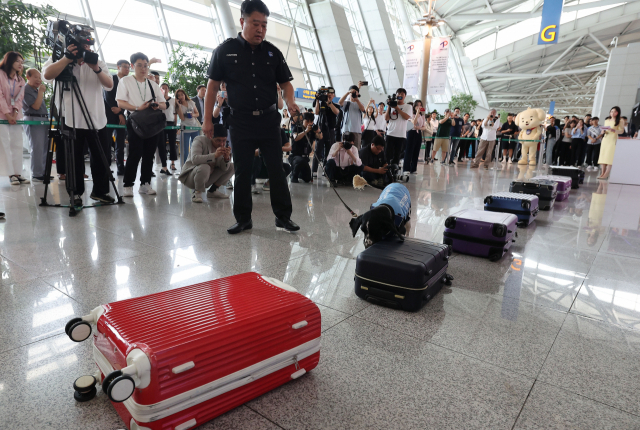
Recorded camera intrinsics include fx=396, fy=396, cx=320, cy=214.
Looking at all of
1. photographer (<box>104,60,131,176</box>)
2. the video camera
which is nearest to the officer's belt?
the video camera

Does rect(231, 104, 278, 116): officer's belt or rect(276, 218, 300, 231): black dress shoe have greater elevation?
rect(231, 104, 278, 116): officer's belt

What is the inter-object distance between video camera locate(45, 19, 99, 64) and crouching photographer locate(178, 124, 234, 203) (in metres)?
1.50

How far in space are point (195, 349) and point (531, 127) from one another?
1465cm

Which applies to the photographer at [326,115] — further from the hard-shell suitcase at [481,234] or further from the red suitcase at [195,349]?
the red suitcase at [195,349]

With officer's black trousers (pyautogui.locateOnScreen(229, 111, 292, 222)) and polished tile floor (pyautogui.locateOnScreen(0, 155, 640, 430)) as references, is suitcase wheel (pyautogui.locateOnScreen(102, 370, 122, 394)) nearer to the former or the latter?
polished tile floor (pyautogui.locateOnScreen(0, 155, 640, 430))

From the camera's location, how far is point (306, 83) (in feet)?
62.7

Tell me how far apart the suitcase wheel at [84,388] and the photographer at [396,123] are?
22.4 feet

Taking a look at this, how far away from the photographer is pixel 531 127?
13.3 metres

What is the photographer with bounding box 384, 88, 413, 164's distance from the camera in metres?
7.49

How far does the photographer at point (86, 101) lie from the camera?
3777mm

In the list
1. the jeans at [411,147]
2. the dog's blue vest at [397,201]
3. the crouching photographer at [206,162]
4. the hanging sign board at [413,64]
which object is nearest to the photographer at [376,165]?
the jeans at [411,147]

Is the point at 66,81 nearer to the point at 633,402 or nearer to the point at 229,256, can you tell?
the point at 229,256

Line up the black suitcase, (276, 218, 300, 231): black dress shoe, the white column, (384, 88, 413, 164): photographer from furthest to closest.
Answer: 1. the white column
2. (384, 88, 413, 164): photographer
3. (276, 218, 300, 231): black dress shoe
4. the black suitcase

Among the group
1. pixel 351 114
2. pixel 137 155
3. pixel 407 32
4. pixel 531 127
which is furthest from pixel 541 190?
pixel 407 32
